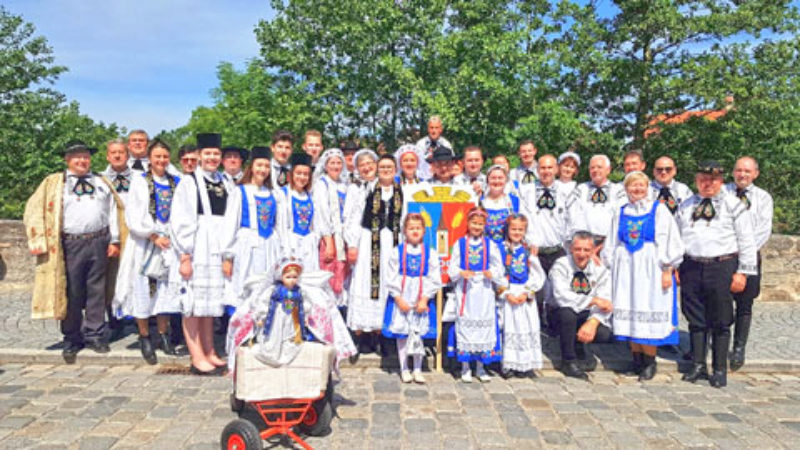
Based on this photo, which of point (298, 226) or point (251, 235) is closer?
point (251, 235)

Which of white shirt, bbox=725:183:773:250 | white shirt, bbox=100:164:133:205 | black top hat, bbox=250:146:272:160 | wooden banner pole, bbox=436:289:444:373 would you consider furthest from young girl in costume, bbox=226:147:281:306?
white shirt, bbox=725:183:773:250

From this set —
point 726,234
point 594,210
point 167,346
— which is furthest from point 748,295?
point 167,346

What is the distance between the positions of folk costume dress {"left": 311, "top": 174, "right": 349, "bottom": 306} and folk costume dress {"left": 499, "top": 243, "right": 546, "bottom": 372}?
184 cm

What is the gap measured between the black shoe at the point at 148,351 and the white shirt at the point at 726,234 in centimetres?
594

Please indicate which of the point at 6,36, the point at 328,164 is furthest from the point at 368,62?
the point at 6,36

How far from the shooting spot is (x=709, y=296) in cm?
625

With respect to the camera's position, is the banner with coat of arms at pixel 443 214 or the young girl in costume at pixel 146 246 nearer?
the young girl in costume at pixel 146 246

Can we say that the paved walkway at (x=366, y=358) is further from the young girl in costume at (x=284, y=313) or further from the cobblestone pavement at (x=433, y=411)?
the young girl in costume at (x=284, y=313)

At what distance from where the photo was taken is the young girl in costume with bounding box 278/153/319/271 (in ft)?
20.4

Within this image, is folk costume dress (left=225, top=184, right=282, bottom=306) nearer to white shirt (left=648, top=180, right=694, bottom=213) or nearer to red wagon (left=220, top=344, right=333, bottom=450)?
red wagon (left=220, top=344, right=333, bottom=450)

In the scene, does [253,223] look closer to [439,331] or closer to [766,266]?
[439,331]

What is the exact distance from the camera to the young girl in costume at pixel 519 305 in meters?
6.10

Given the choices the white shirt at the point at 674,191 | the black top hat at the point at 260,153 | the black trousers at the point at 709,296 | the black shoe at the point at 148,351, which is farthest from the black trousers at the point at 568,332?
the black shoe at the point at 148,351

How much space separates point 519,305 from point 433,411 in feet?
5.24
